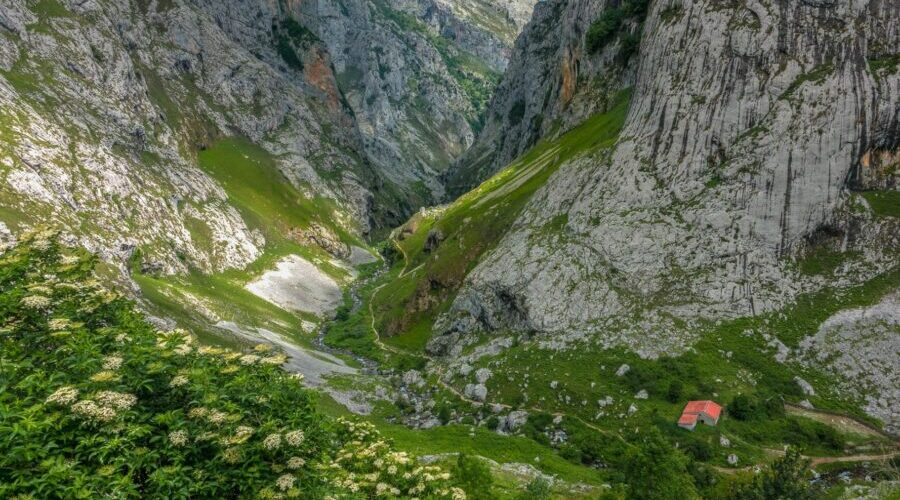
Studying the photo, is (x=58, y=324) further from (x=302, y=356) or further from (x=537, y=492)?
(x=302, y=356)

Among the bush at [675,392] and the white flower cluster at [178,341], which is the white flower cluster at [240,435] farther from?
the bush at [675,392]

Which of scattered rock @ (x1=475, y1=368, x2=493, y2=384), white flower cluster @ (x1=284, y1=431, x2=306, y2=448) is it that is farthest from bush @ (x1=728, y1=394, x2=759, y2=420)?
white flower cluster @ (x1=284, y1=431, x2=306, y2=448)

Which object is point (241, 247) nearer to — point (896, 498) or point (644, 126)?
point (644, 126)

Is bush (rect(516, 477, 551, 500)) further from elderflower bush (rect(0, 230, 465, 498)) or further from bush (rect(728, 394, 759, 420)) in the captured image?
elderflower bush (rect(0, 230, 465, 498))

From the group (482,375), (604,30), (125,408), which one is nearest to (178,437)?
(125,408)

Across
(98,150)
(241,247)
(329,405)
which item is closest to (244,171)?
(241,247)
